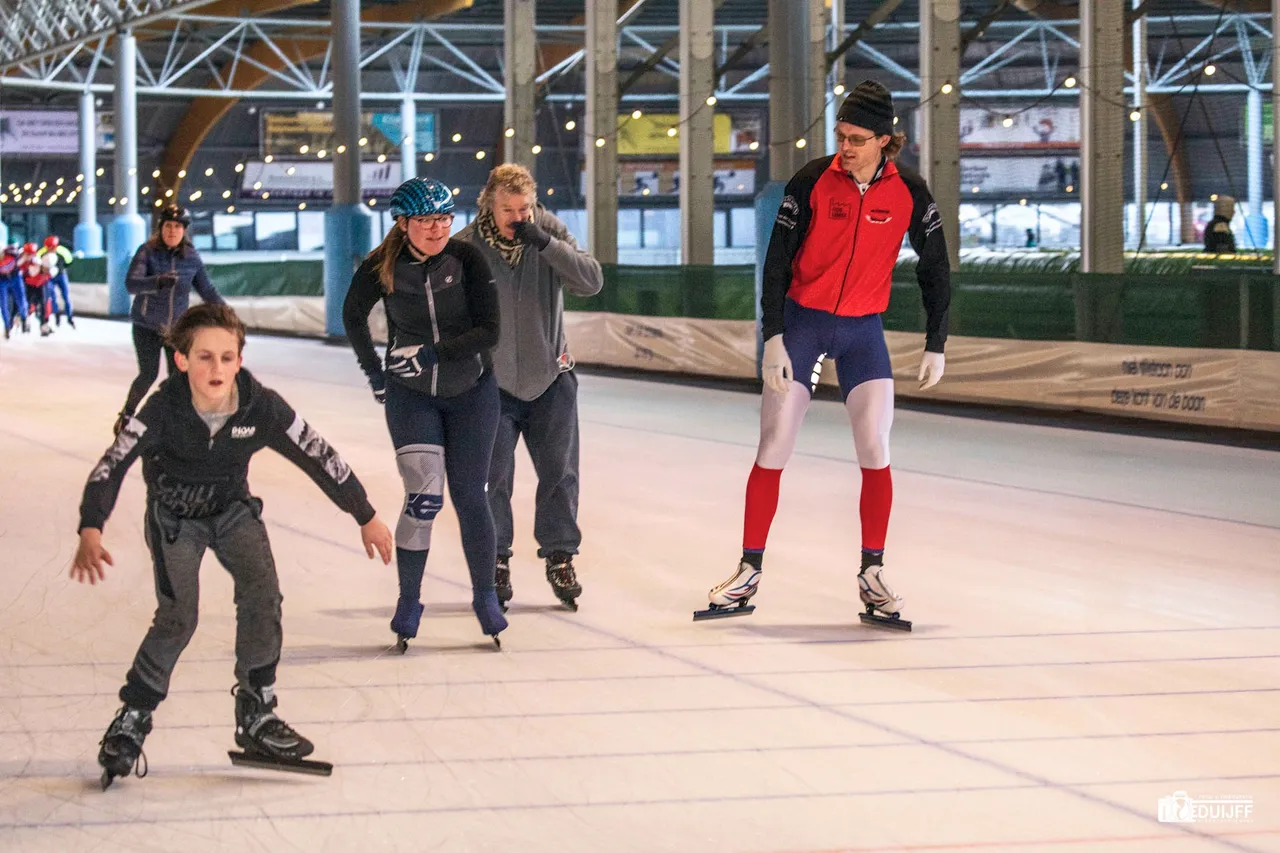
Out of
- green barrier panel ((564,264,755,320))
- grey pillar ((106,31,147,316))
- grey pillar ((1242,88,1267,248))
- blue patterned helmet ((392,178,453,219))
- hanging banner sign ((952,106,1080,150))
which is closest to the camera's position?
blue patterned helmet ((392,178,453,219))

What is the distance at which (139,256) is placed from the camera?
11109 mm

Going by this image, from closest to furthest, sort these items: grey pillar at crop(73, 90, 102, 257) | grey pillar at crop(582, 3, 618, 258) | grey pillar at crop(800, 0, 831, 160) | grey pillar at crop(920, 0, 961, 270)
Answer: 1. grey pillar at crop(920, 0, 961, 270)
2. grey pillar at crop(800, 0, 831, 160)
3. grey pillar at crop(582, 3, 618, 258)
4. grey pillar at crop(73, 90, 102, 257)

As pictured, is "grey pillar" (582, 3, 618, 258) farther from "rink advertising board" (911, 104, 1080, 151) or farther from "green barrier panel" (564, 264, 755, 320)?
"rink advertising board" (911, 104, 1080, 151)

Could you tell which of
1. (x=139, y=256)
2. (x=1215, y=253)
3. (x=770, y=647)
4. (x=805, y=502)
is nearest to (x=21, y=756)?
(x=770, y=647)

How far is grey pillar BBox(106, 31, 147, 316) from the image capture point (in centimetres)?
3766

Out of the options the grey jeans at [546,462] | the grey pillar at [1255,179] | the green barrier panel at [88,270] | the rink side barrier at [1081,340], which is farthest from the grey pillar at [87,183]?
the grey jeans at [546,462]

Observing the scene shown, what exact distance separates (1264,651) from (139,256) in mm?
7854

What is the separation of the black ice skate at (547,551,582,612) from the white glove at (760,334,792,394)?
42.8 inches

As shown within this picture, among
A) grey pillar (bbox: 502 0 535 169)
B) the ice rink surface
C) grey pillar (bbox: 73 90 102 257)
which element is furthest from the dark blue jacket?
grey pillar (bbox: 73 90 102 257)

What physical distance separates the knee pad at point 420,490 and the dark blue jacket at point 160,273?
5.74m

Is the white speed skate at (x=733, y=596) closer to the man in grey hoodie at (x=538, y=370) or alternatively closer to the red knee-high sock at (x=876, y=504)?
the red knee-high sock at (x=876, y=504)

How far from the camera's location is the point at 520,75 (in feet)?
81.7

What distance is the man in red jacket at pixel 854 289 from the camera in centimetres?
600

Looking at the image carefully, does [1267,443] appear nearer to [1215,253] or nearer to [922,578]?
[922,578]
